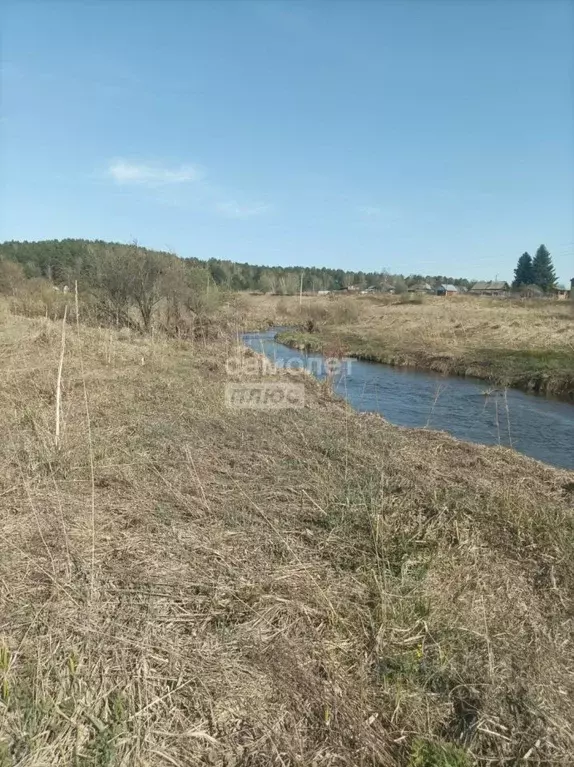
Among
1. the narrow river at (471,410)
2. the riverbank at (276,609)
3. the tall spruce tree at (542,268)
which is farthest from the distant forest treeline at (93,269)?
the tall spruce tree at (542,268)

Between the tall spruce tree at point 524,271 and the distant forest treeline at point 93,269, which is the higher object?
the tall spruce tree at point 524,271

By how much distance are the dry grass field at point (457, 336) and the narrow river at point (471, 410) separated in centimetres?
122

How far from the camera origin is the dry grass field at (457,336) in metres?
14.9

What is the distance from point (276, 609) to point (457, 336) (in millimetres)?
21354

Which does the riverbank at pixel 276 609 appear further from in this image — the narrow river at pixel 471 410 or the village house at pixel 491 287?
the village house at pixel 491 287

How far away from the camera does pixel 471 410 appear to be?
1087 cm

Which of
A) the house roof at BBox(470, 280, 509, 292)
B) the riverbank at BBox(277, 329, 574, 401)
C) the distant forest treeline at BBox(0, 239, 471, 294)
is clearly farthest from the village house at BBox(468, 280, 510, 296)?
the riverbank at BBox(277, 329, 574, 401)

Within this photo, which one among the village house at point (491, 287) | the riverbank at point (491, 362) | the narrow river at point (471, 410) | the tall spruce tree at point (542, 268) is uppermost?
A: the tall spruce tree at point (542, 268)

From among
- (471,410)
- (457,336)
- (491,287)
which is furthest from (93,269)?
(491,287)

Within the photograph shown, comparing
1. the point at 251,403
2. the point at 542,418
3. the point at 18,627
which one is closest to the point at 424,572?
the point at 18,627

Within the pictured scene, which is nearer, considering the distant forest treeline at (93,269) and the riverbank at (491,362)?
the riverbank at (491,362)

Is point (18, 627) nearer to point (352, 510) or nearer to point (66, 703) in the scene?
point (66, 703)

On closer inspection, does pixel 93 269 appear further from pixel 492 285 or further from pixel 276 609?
pixel 492 285

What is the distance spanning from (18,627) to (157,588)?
71 centimetres
